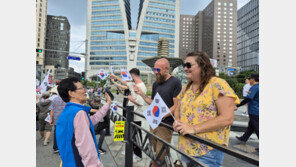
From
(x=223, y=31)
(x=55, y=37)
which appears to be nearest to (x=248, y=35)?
(x=223, y=31)

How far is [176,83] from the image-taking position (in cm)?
279

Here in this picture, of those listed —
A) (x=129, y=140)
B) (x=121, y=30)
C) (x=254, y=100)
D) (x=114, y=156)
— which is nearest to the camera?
(x=129, y=140)

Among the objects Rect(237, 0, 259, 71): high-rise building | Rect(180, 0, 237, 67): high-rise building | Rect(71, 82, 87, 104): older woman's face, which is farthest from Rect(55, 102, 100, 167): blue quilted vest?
Rect(180, 0, 237, 67): high-rise building

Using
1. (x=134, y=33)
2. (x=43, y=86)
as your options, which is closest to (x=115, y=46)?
(x=134, y=33)

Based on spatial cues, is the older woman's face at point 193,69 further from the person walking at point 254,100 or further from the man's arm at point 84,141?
the person walking at point 254,100

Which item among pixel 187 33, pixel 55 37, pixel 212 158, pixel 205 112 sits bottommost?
pixel 212 158

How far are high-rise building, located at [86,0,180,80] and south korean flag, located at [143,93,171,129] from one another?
9024 centimetres

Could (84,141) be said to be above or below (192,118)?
below

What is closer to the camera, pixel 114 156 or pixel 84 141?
pixel 84 141

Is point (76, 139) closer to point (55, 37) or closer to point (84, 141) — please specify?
point (84, 141)

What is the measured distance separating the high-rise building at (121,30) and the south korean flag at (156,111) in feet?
296

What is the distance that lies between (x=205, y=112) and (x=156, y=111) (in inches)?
17.9

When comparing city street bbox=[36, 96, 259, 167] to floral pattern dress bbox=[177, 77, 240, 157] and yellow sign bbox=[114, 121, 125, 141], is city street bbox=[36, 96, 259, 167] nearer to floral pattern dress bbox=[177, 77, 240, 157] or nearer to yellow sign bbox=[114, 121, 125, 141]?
yellow sign bbox=[114, 121, 125, 141]

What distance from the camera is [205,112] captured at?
1.63 meters
